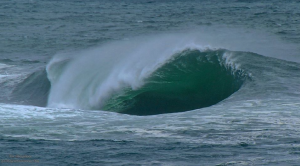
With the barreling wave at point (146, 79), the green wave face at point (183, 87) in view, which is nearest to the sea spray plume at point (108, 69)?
the barreling wave at point (146, 79)

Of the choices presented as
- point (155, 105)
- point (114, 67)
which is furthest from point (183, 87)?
point (114, 67)

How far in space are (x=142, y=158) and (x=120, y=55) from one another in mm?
8291

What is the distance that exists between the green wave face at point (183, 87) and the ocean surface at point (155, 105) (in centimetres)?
2

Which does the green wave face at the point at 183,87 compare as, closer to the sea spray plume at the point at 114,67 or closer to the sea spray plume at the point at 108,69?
the sea spray plume at the point at 114,67

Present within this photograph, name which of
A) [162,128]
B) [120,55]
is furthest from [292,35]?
[162,128]

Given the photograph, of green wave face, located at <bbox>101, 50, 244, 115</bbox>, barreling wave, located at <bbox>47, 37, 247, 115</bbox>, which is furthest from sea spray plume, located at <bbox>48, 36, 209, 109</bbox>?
green wave face, located at <bbox>101, 50, 244, 115</bbox>

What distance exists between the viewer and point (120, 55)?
14.5 meters

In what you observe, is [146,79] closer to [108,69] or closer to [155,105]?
[108,69]

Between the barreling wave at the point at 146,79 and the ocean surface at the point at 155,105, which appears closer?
the ocean surface at the point at 155,105

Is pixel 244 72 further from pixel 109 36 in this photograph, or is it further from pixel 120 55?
pixel 109 36

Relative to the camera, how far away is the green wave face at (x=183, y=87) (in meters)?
11.5

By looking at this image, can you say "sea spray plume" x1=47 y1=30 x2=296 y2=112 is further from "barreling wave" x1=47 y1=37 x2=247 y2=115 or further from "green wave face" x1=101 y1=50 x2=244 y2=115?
"green wave face" x1=101 y1=50 x2=244 y2=115

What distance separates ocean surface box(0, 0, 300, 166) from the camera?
6562 millimetres

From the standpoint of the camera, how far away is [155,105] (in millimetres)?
11594
